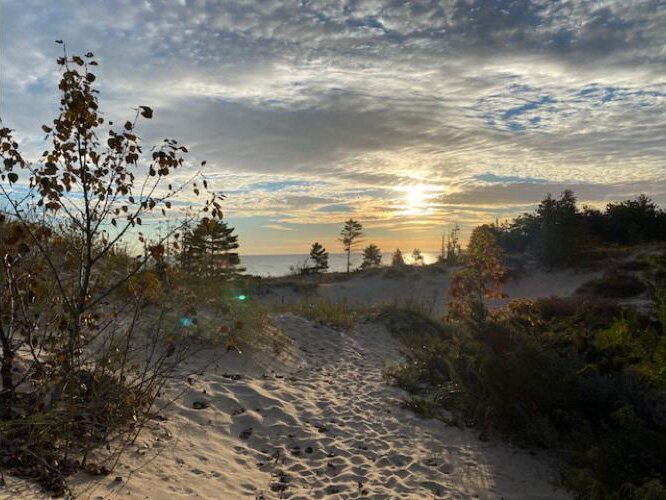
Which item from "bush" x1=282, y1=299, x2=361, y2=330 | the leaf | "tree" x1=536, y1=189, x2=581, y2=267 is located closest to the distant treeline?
"tree" x1=536, y1=189, x2=581, y2=267

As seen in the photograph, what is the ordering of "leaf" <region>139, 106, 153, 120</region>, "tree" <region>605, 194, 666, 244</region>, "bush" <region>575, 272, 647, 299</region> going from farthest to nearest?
"tree" <region>605, 194, 666, 244</region> < "bush" <region>575, 272, 647, 299</region> < "leaf" <region>139, 106, 153, 120</region>

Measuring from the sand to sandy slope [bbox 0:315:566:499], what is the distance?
0.01 m

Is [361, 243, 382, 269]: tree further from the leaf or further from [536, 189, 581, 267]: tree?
the leaf

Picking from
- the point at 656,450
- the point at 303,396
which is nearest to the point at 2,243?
the point at 303,396

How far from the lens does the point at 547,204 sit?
22.1m

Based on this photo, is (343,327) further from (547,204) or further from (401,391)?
(547,204)

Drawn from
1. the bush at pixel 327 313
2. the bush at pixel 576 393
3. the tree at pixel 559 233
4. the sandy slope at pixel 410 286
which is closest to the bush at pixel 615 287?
the sandy slope at pixel 410 286

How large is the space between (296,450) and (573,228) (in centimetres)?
1864

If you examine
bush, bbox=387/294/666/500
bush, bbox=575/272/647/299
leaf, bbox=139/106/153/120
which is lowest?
bush, bbox=387/294/666/500

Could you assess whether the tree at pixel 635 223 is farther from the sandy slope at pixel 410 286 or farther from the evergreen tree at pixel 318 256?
the evergreen tree at pixel 318 256

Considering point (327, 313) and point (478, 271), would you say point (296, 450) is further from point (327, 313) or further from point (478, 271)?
point (327, 313)

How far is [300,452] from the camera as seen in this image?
5.30 metres

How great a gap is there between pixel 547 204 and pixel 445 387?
17081 mm

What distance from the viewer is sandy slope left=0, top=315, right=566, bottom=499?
4.31 m
